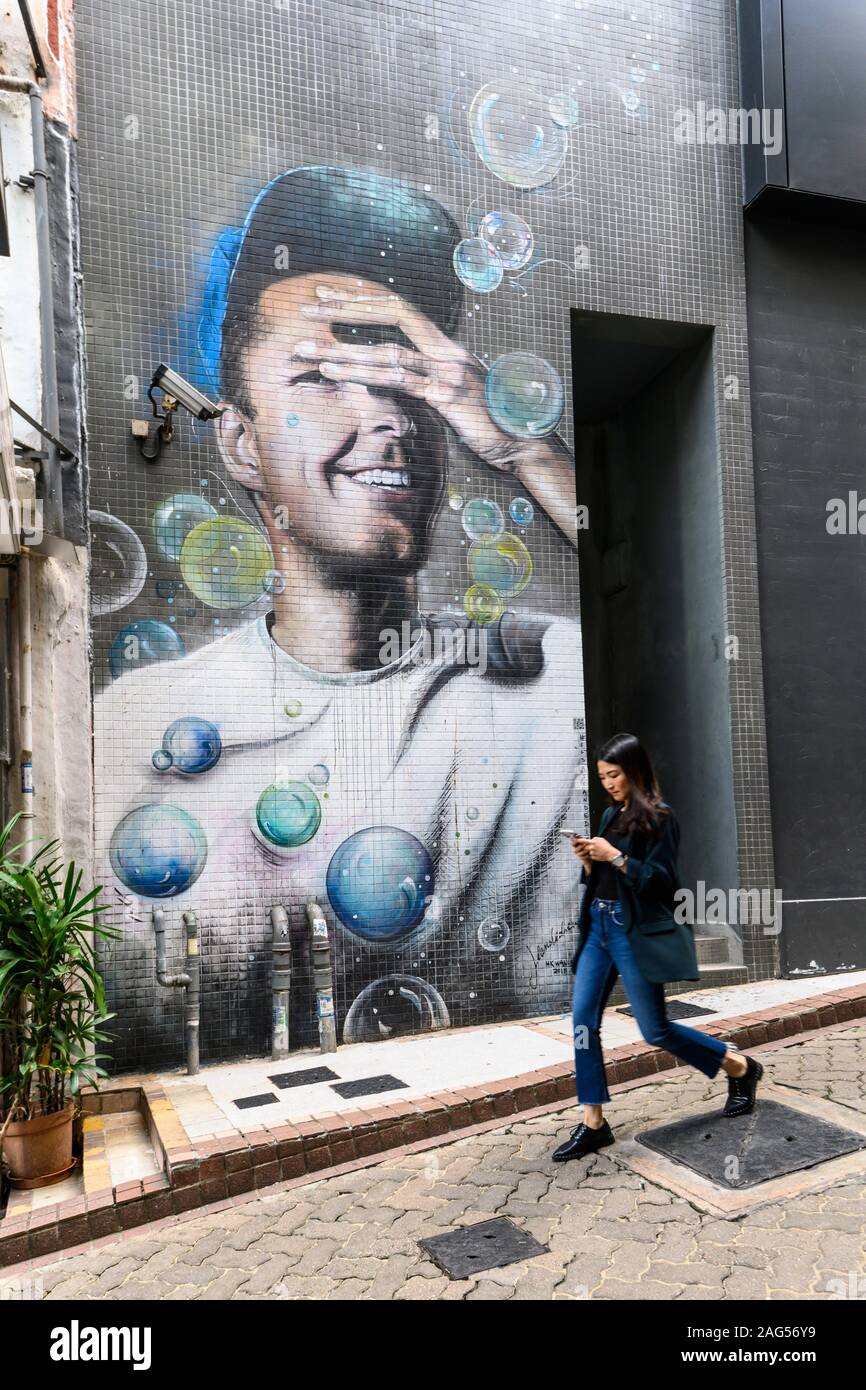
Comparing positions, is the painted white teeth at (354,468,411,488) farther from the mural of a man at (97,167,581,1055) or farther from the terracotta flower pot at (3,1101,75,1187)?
the terracotta flower pot at (3,1101,75,1187)

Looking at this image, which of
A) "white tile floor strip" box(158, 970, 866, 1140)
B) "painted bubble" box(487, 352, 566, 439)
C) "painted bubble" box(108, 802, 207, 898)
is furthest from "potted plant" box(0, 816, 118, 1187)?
"painted bubble" box(487, 352, 566, 439)

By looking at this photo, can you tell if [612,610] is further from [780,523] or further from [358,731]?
[358,731]

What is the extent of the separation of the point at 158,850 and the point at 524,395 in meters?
4.30

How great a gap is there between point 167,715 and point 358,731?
1329 millimetres

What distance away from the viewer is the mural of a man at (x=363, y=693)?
6777mm

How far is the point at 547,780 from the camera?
7617mm

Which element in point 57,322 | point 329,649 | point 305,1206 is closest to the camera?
point 305,1206

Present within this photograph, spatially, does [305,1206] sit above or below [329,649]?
below

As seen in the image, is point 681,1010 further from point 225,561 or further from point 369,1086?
point 225,561

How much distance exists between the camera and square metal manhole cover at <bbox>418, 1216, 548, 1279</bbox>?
396 cm

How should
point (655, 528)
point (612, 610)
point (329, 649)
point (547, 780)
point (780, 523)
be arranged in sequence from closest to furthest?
point (329, 649) → point (547, 780) → point (780, 523) → point (655, 528) → point (612, 610)

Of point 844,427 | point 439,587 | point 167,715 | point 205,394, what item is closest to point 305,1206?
point 167,715

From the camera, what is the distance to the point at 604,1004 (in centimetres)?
480
